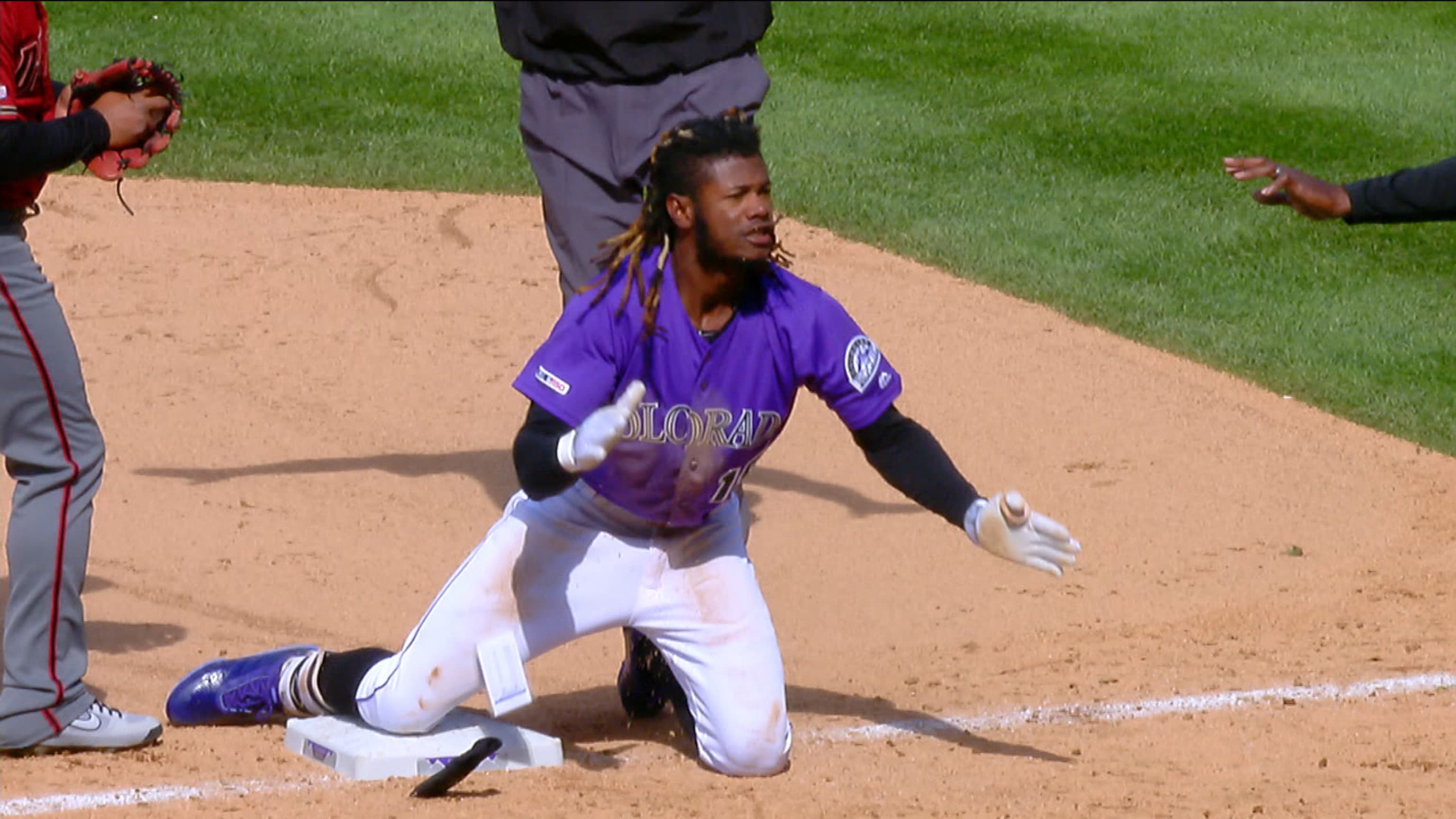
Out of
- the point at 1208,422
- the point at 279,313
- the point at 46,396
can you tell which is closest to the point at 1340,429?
the point at 1208,422

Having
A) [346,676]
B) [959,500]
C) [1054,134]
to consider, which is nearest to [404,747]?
[346,676]

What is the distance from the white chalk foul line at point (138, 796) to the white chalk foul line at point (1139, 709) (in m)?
1.29

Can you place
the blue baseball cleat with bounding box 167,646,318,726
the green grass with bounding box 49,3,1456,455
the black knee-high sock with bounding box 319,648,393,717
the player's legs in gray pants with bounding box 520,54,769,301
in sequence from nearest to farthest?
the black knee-high sock with bounding box 319,648,393,717, the blue baseball cleat with bounding box 167,646,318,726, the player's legs in gray pants with bounding box 520,54,769,301, the green grass with bounding box 49,3,1456,455

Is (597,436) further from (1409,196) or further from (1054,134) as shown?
(1054,134)

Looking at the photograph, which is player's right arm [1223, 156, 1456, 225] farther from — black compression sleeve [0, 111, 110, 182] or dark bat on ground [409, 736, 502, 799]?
black compression sleeve [0, 111, 110, 182]

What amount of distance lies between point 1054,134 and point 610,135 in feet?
17.2

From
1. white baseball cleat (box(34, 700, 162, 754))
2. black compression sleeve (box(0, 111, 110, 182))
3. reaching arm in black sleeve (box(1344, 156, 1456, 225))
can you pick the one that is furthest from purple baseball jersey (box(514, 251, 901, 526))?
reaching arm in black sleeve (box(1344, 156, 1456, 225))

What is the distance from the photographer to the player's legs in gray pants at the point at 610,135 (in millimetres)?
5723

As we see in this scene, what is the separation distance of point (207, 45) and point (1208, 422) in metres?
6.66

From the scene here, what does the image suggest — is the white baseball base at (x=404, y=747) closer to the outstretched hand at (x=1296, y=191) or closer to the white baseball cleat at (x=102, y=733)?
the white baseball cleat at (x=102, y=733)

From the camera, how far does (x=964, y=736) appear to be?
5.04 m

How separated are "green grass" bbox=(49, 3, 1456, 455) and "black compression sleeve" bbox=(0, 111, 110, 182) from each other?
4.66 meters

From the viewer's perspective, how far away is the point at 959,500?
461 centimetres

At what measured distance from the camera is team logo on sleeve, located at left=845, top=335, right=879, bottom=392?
15.4ft
